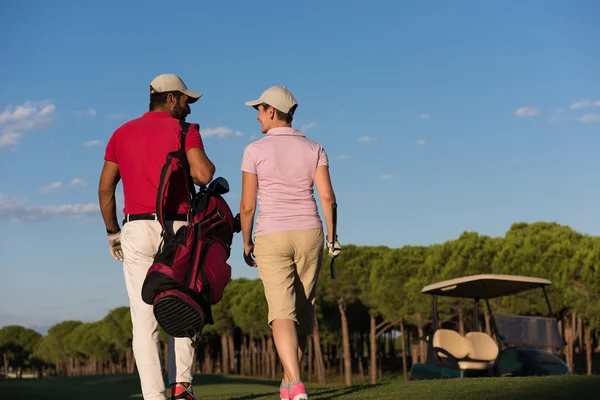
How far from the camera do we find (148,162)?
22.4 ft

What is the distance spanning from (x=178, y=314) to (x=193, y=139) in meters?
1.45

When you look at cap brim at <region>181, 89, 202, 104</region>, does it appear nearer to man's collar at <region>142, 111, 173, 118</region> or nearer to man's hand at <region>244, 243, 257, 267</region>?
man's collar at <region>142, 111, 173, 118</region>

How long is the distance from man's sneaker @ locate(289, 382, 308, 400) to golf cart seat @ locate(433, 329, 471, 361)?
8.46 metres

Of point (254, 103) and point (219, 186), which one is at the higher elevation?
point (254, 103)

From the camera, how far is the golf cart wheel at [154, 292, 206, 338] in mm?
6227

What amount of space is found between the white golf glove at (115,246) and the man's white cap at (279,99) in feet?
5.48

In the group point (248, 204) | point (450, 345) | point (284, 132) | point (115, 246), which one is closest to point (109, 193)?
point (115, 246)

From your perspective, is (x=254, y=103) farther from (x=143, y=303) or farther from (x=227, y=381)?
(x=227, y=381)

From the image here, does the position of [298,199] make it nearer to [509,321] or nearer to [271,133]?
[271,133]

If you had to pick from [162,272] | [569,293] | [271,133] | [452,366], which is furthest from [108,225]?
[569,293]

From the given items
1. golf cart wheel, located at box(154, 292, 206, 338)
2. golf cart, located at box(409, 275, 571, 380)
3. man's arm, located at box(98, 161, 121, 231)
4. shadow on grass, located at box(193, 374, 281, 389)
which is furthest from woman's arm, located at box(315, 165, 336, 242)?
shadow on grass, located at box(193, 374, 281, 389)

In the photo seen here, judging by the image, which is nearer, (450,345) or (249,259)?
(249,259)

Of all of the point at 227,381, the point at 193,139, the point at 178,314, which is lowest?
the point at 227,381

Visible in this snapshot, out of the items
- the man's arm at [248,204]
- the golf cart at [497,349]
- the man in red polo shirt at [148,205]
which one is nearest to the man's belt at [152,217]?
the man in red polo shirt at [148,205]
